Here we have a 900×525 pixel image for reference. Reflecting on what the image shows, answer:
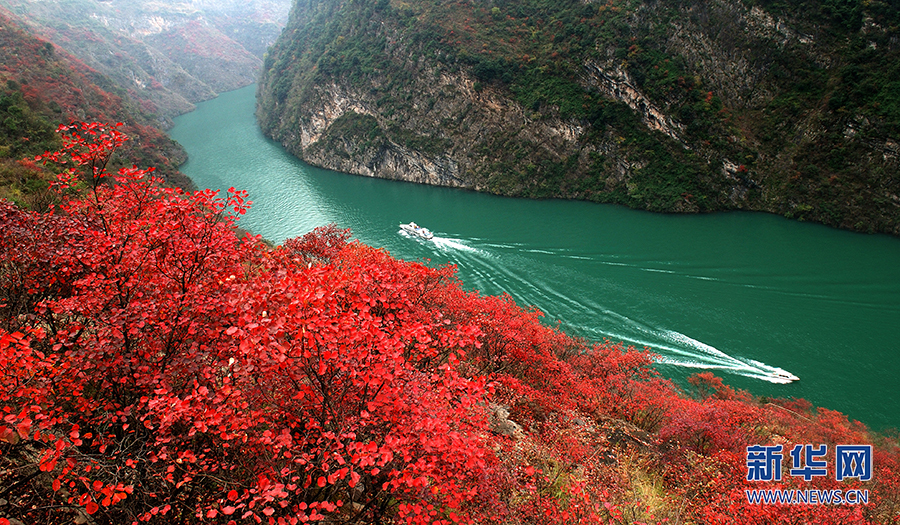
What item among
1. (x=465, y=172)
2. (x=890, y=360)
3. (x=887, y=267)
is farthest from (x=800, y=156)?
(x=465, y=172)

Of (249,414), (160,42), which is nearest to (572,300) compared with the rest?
(249,414)

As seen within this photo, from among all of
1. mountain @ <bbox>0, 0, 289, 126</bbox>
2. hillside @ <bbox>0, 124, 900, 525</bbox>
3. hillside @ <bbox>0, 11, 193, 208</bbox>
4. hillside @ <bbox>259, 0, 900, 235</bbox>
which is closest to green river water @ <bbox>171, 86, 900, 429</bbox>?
hillside @ <bbox>259, 0, 900, 235</bbox>

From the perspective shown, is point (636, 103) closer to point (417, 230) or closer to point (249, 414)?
point (417, 230)

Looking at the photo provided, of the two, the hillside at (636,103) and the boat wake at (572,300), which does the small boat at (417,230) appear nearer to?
the boat wake at (572,300)

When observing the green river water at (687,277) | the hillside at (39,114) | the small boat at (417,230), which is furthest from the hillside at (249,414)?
the small boat at (417,230)

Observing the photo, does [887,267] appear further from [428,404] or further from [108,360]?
[108,360]
